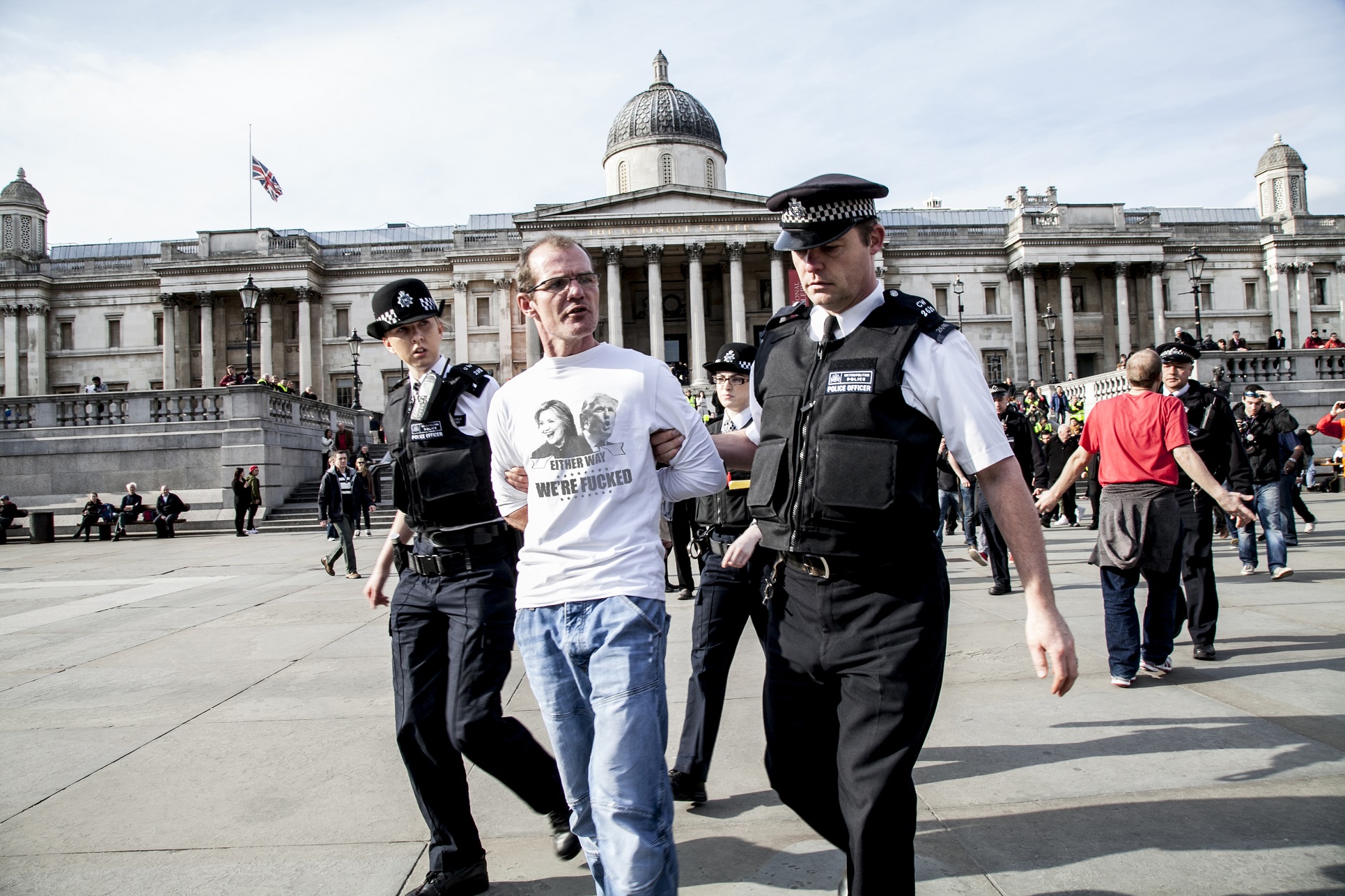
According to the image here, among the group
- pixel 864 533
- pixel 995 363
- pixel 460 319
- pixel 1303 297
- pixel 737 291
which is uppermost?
pixel 737 291

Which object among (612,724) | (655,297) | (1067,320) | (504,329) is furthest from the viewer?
(1067,320)

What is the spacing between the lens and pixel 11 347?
2207 inches

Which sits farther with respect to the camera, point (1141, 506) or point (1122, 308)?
point (1122, 308)

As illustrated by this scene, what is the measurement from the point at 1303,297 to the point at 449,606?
2651 inches

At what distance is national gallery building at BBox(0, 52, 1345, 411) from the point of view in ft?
177

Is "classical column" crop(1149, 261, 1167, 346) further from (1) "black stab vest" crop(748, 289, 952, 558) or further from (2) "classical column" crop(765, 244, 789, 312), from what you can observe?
(1) "black stab vest" crop(748, 289, 952, 558)

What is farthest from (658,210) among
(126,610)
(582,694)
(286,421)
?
(582,694)

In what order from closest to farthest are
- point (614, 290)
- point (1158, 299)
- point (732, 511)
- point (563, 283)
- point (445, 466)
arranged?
1. point (563, 283)
2. point (445, 466)
3. point (732, 511)
4. point (614, 290)
5. point (1158, 299)

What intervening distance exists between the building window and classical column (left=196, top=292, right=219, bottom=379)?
151 ft

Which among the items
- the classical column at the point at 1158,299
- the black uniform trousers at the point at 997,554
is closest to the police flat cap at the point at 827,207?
the black uniform trousers at the point at 997,554

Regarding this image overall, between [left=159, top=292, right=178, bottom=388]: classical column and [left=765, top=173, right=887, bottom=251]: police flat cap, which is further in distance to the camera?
[left=159, top=292, right=178, bottom=388]: classical column

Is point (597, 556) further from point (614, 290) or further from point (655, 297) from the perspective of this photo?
point (655, 297)

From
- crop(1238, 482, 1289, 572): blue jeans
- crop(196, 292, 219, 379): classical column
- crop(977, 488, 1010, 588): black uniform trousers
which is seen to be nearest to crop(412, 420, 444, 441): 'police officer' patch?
crop(977, 488, 1010, 588): black uniform trousers

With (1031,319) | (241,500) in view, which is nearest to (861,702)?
(241,500)
